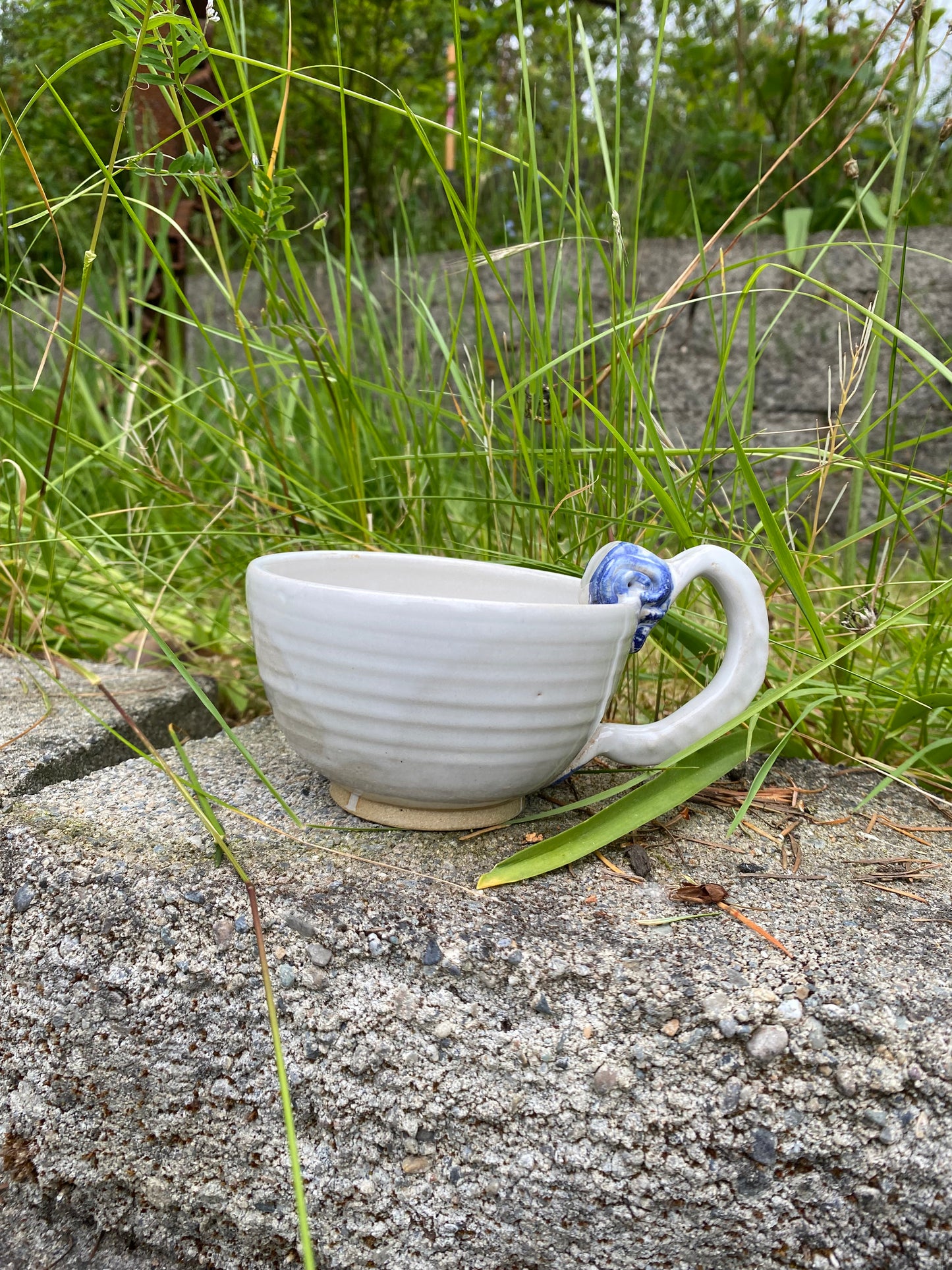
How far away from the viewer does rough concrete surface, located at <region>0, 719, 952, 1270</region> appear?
0.56 m

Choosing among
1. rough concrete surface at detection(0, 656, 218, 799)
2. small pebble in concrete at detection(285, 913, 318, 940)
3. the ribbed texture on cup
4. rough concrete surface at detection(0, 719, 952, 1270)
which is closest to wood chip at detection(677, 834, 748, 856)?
rough concrete surface at detection(0, 719, 952, 1270)

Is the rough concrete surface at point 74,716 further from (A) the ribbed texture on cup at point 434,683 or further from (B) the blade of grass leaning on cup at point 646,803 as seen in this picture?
(B) the blade of grass leaning on cup at point 646,803

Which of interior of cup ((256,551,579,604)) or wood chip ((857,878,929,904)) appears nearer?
wood chip ((857,878,929,904))

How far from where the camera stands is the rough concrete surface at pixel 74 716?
0.86m

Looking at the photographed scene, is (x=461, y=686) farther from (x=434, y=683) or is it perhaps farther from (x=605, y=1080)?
(x=605, y=1080)

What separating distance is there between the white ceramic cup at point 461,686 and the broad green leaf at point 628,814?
0.09 ft

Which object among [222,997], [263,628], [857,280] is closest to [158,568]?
[263,628]

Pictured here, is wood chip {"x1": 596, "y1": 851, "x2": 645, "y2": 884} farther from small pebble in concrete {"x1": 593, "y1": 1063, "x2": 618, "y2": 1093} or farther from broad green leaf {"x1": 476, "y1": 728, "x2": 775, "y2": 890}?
small pebble in concrete {"x1": 593, "y1": 1063, "x2": 618, "y2": 1093}

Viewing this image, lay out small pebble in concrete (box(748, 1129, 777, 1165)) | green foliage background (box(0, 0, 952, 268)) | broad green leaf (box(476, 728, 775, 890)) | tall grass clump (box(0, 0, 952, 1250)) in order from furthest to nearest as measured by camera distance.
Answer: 1. green foliage background (box(0, 0, 952, 268))
2. tall grass clump (box(0, 0, 952, 1250))
3. broad green leaf (box(476, 728, 775, 890))
4. small pebble in concrete (box(748, 1129, 777, 1165))

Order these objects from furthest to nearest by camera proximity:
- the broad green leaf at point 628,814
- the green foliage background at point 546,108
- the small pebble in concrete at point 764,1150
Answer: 1. the green foliage background at point 546,108
2. the broad green leaf at point 628,814
3. the small pebble in concrete at point 764,1150

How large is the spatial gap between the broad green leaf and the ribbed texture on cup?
0.05m

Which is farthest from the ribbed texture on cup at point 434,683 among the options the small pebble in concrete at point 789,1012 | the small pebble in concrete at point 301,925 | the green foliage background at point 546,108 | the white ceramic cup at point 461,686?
the green foliage background at point 546,108

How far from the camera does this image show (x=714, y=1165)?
0.56 meters

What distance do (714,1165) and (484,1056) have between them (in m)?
0.15
